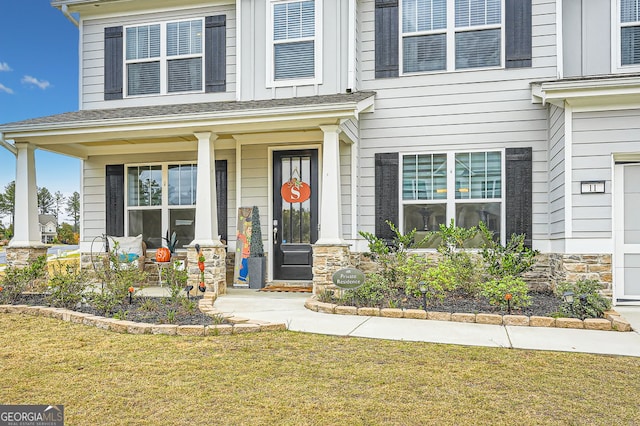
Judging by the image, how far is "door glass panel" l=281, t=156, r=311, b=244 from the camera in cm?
909

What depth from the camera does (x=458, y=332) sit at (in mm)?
5242

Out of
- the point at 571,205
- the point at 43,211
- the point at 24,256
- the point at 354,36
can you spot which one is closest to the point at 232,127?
the point at 354,36

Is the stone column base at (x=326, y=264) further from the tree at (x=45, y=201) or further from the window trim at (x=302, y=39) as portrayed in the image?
the tree at (x=45, y=201)

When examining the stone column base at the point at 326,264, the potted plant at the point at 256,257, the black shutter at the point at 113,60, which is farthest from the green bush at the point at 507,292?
the black shutter at the point at 113,60

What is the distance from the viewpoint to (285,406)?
3189mm

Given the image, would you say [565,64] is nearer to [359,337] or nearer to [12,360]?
[359,337]

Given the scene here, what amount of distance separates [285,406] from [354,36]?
22.6 ft

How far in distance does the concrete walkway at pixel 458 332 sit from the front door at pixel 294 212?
8.15ft

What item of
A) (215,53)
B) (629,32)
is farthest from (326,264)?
(629,32)

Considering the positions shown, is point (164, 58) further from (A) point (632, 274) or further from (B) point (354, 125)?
(A) point (632, 274)

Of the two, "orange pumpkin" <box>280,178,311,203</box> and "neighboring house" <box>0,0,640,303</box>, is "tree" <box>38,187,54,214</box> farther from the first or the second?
"orange pumpkin" <box>280,178,311,203</box>

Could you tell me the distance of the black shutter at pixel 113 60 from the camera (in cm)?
998

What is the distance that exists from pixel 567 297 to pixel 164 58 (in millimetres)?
8173

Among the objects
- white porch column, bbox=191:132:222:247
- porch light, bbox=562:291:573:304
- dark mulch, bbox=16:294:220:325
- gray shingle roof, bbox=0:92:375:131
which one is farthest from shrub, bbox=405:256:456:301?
white porch column, bbox=191:132:222:247
